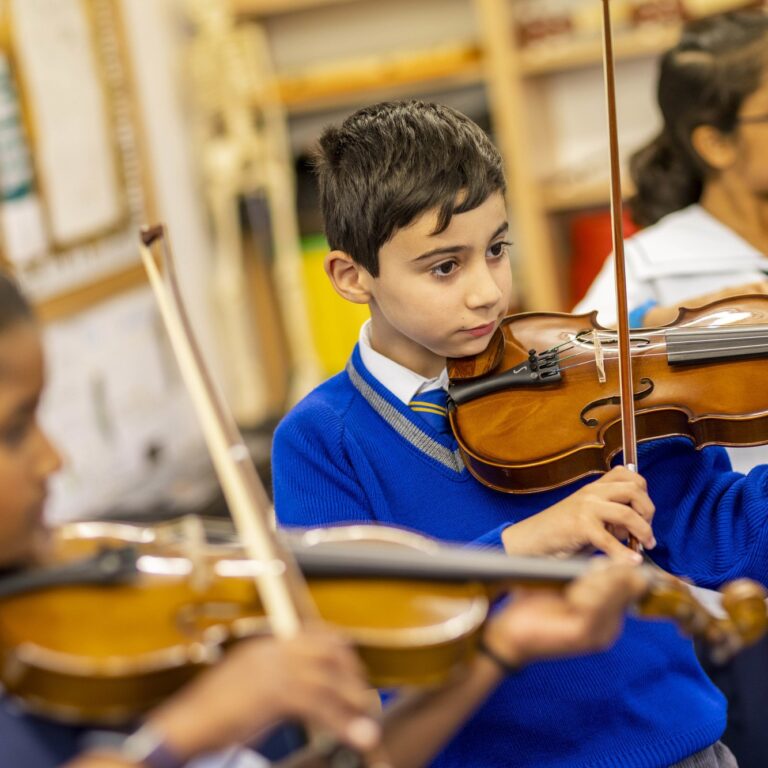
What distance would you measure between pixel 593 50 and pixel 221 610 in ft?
8.59

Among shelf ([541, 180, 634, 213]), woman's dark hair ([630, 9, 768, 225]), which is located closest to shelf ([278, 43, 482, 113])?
shelf ([541, 180, 634, 213])

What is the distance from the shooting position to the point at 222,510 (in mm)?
2695

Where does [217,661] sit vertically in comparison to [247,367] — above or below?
above

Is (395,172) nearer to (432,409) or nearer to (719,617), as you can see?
(432,409)

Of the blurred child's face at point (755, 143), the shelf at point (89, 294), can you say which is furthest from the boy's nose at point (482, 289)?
the shelf at point (89, 294)

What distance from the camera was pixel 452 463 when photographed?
1029 millimetres

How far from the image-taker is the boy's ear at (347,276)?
1.07 meters

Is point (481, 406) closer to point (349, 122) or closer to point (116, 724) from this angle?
point (349, 122)

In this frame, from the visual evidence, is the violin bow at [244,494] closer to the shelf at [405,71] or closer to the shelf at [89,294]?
the shelf at [89,294]

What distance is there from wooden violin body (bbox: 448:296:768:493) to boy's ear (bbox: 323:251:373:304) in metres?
0.11

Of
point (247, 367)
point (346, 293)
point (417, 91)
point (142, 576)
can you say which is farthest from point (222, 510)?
point (142, 576)

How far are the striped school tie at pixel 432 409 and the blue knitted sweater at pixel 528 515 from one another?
0.01 m

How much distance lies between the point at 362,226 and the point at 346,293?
0.25 feet

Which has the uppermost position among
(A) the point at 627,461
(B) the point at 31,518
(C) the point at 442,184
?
(C) the point at 442,184
